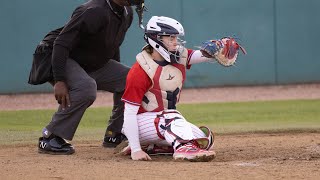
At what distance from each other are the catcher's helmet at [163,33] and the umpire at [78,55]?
1.53ft

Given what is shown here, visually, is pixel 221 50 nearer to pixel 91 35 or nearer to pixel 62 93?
pixel 91 35

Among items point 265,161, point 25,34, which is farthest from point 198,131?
point 25,34

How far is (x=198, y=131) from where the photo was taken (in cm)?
649

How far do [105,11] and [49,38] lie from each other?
0.68 metres

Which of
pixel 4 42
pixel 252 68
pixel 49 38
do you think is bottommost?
pixel 252 68

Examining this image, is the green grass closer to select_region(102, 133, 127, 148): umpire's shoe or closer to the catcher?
select_region(102, 133, 127, 148): umpire's shoe

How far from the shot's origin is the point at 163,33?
643 centimetres

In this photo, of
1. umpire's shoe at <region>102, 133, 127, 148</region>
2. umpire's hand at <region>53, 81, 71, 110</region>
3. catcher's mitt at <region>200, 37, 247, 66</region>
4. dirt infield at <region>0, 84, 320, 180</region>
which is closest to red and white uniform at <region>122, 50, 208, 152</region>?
catcher's mitt at <region>200, 37, 247, 66</region>

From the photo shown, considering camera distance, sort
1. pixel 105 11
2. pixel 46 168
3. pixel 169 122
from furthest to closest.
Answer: pixel 105 11, pixel 169 122, pixel 46 168

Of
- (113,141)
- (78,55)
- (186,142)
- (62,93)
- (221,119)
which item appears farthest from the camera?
(221,119)

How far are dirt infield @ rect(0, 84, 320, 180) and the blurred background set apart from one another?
682 cm

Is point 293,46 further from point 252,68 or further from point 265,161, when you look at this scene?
point 265,161

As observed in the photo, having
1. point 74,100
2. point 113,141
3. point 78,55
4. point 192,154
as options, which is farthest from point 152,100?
point 113,141

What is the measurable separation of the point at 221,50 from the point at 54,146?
5.66 feet
